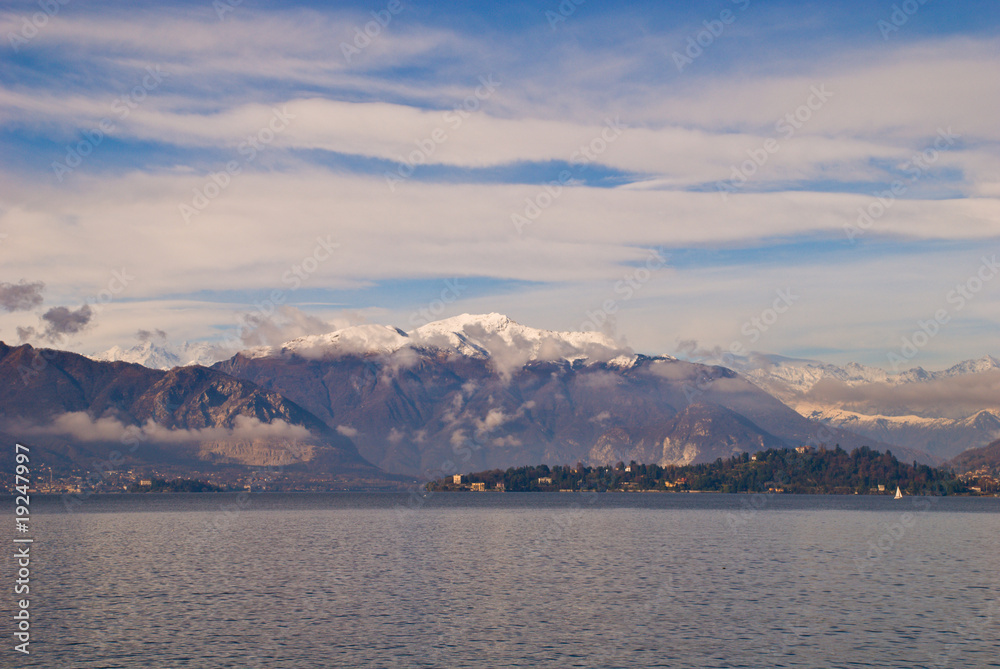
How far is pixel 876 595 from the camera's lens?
8650 cm

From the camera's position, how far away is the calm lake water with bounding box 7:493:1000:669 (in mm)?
61375

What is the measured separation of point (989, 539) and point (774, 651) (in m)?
122

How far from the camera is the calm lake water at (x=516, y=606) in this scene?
201 ft

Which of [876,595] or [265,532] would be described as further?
[265,532]

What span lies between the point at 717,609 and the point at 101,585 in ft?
210

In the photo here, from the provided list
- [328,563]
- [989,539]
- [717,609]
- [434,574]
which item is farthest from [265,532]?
[989,539]

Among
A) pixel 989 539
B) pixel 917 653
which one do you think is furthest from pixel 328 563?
pixel 989 539

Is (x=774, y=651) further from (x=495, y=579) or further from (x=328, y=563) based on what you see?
(x=328, y=563)

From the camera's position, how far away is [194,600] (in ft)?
275

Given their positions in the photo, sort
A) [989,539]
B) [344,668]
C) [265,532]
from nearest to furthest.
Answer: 1. [344,668]
2. [989,539]
3. [265,532]

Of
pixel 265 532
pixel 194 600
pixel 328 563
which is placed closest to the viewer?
pixel 194 600

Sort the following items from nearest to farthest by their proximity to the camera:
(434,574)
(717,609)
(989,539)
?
(717,609) < (434,574) < (989,539)

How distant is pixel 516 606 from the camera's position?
80750 millimetres

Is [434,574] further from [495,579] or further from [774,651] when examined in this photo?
[774,651]
